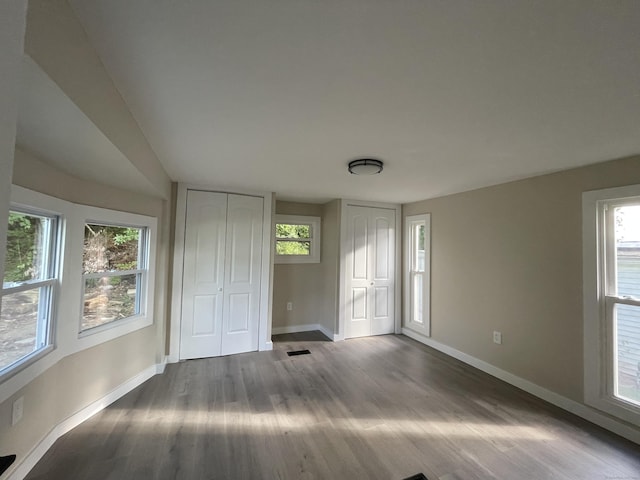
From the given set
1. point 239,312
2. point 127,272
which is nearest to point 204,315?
point 239,312

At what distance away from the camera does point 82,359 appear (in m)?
2.18

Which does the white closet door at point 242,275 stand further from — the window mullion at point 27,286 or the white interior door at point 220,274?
the window mullion at point 27,286

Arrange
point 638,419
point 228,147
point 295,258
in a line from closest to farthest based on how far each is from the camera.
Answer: point 638,419 < point 228,147 < point 295,258

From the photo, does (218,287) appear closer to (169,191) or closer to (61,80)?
(169,191)

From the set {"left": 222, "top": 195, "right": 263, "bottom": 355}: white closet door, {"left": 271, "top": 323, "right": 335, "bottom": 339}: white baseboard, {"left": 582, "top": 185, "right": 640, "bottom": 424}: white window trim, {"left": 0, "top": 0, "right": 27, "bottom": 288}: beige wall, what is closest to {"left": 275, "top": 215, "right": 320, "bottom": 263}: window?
{"left": 222, "top": 195, "right": 263, "bottom": 355}: white closet door

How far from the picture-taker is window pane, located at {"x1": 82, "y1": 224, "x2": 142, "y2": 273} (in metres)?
2.33

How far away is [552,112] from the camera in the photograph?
5.04 feet

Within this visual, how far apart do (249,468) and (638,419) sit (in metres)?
2.87

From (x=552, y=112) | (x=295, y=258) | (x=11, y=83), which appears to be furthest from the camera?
(x=295, y=258)

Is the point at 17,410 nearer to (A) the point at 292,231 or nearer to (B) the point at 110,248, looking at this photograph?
(B) the point at 110,248

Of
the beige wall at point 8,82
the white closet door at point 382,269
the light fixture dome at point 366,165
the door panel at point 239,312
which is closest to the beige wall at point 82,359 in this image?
the door panel at point 239,312

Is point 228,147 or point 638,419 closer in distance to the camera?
point 638,419

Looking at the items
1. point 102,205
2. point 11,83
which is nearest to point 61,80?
point 11,83

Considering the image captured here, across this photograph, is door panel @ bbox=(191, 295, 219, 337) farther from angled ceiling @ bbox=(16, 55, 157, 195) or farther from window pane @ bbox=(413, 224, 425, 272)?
window pane @ bbox=(413, 224, 425, 272)
